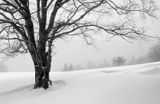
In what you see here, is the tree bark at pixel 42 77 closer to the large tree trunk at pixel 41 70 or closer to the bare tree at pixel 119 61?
the large tree trunk at pixel 41 70

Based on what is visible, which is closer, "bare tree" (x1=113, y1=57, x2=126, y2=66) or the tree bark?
the tree bark

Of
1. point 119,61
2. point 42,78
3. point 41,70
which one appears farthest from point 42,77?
point 119,61

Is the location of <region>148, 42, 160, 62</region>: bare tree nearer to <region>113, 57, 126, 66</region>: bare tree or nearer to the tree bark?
<region>113, 57, 126, 66</region>: bare tree

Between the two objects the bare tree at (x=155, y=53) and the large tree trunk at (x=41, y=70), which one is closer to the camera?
the large tree trunk at (x=41, y=70)

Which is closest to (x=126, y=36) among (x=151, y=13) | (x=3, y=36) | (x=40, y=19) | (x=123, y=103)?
(x=151, y=13)

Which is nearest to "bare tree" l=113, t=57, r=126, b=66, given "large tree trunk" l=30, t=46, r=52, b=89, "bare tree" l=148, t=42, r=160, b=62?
"bare tree" l=148, t=42, r=160, b=62

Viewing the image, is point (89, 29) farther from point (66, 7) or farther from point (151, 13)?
point (151, 13)

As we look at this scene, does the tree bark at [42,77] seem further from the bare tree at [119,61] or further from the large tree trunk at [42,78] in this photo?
the bare tree at [119,61]

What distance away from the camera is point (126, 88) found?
21.1 ft

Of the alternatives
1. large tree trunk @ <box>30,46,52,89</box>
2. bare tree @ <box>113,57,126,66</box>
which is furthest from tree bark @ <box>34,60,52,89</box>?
bare tree @ <box>113,57,126,66</box>

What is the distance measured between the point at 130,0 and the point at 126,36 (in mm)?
1537

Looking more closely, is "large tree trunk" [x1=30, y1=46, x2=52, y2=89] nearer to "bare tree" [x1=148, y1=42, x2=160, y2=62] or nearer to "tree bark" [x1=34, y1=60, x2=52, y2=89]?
"tree bark" [x1=34, y1=60, x2=52, y2=89]

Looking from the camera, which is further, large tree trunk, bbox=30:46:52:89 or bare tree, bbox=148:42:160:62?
bare tree, bbox=148:42:160:62

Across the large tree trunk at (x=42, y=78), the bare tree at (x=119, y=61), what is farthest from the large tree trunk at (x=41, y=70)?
the bare tree at (x=119, y=61)
